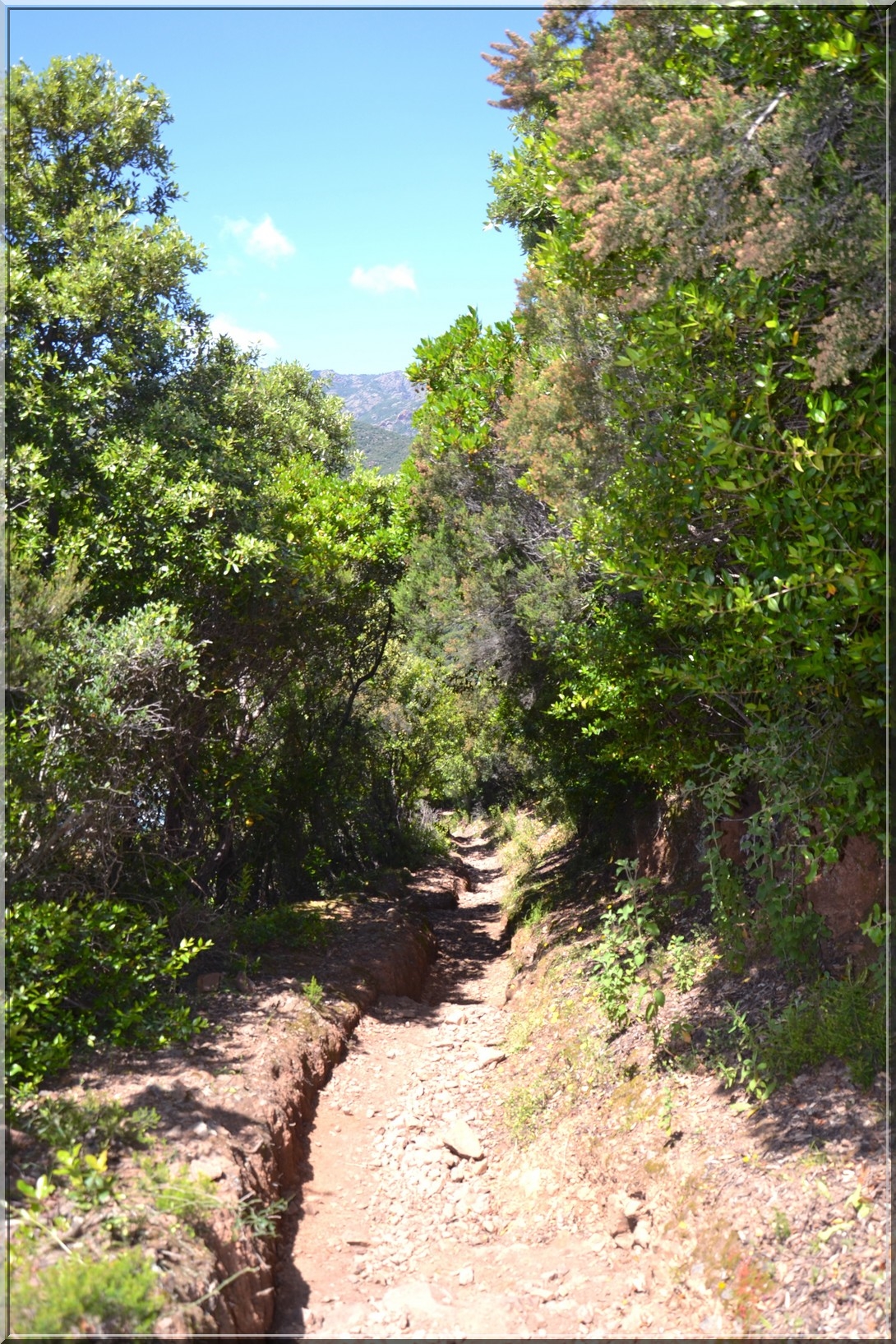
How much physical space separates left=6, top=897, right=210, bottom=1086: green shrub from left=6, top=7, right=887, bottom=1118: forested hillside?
0.10 feet

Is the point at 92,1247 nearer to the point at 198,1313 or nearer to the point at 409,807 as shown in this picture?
the point at 198,1313

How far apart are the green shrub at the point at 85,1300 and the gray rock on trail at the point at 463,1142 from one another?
361 cm

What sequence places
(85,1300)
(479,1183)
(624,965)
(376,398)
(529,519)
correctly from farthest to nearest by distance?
1. (376,398)
2. (529,519)
3. (624,965)
4. (479,1183)
5. (85,1300)

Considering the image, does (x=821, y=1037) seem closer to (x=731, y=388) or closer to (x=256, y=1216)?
(x=256, y=1216)

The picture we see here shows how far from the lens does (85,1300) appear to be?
3.46 metres

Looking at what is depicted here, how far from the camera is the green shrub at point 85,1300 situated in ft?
11.0

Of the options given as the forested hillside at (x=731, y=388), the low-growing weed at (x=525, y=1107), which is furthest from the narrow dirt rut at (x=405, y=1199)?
the forested hillside at (x=731, y=388)

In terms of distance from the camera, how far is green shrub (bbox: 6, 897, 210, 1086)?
17.9 feet

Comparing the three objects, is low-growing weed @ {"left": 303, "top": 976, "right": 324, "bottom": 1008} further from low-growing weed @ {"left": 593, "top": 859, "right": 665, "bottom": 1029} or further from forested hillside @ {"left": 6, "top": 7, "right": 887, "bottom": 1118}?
low-growing weed @ {"left": 593, "top": 859, "right": 665, "bottom": 1029}

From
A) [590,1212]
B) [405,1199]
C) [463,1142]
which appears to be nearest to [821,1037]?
[590,1212]

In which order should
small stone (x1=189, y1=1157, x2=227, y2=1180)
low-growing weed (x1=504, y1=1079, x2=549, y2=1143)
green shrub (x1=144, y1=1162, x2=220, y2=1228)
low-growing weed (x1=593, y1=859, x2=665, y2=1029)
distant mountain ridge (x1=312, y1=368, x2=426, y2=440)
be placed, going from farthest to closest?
distant mountain ridge (x1=312, y1=368, x2=426, y2=440) → low-growing weed (x1=593, y1=859, x2=665, y2=1029) → low-growing weed (x1=504, y1=1079, x2=549, y2=1143) → small stone (x1=189, y1=1157, x2=227, y2=1180) → green shrub (x1=144, y1=1162, x2=220, y2=1228)

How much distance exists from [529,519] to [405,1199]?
6849mm

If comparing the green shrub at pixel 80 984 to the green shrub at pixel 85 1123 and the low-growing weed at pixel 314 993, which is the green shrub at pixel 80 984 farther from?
the low-growing weed at pixel 314 993

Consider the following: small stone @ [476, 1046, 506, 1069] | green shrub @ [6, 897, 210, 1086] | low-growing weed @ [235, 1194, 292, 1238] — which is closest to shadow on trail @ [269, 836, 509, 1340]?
low-growing weed @ [235, 1194, 292, 1238]
